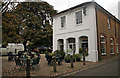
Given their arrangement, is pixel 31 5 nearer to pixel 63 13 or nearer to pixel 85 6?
pixel 63 13

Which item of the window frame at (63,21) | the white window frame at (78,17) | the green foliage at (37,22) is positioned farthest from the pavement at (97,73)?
the green foliage at (37,22)

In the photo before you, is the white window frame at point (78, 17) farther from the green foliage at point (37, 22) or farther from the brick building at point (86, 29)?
the green foliage at point (37, 22)

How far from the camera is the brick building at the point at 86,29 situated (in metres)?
12.7

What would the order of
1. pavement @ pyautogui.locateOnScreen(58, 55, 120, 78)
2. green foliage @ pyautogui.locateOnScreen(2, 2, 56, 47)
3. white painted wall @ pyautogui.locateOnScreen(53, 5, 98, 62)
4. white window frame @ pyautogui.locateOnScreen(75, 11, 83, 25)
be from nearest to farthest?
pavement @ pyautogui.locateOnScreen(58, 55, 120, 78) < white painted wall @ pyautogui.locateOnScreen(53, 5, 98, 62) < white window frame @ pyautogui.locateOnScreen(75, 11, 83, 25) < green foliage @ pyautogui.locateOnScreen(2, 2, 56, 47)

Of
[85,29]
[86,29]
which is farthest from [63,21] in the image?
[86,29]

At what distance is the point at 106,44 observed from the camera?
48.1 feet

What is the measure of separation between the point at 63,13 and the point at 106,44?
782 centimetres

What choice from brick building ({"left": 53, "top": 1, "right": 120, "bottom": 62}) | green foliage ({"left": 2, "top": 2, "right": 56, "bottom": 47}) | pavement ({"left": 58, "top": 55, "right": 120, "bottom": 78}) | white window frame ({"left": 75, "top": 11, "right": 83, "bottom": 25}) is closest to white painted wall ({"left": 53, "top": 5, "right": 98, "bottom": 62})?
brick building ({"left": 53, "top": 1, "right": 120, "bottom": 62})

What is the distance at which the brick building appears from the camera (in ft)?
41.6

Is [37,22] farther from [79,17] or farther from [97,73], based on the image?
[97,73]

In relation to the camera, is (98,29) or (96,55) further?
(98,29)

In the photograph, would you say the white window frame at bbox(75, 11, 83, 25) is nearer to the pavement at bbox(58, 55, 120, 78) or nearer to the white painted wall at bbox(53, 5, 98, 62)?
the white painted wall at bbox(53, 5, 98, 62)

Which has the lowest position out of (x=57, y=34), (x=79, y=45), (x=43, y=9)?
(x=79, y=45)

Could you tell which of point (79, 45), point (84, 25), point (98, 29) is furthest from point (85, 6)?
point (79, 45)
